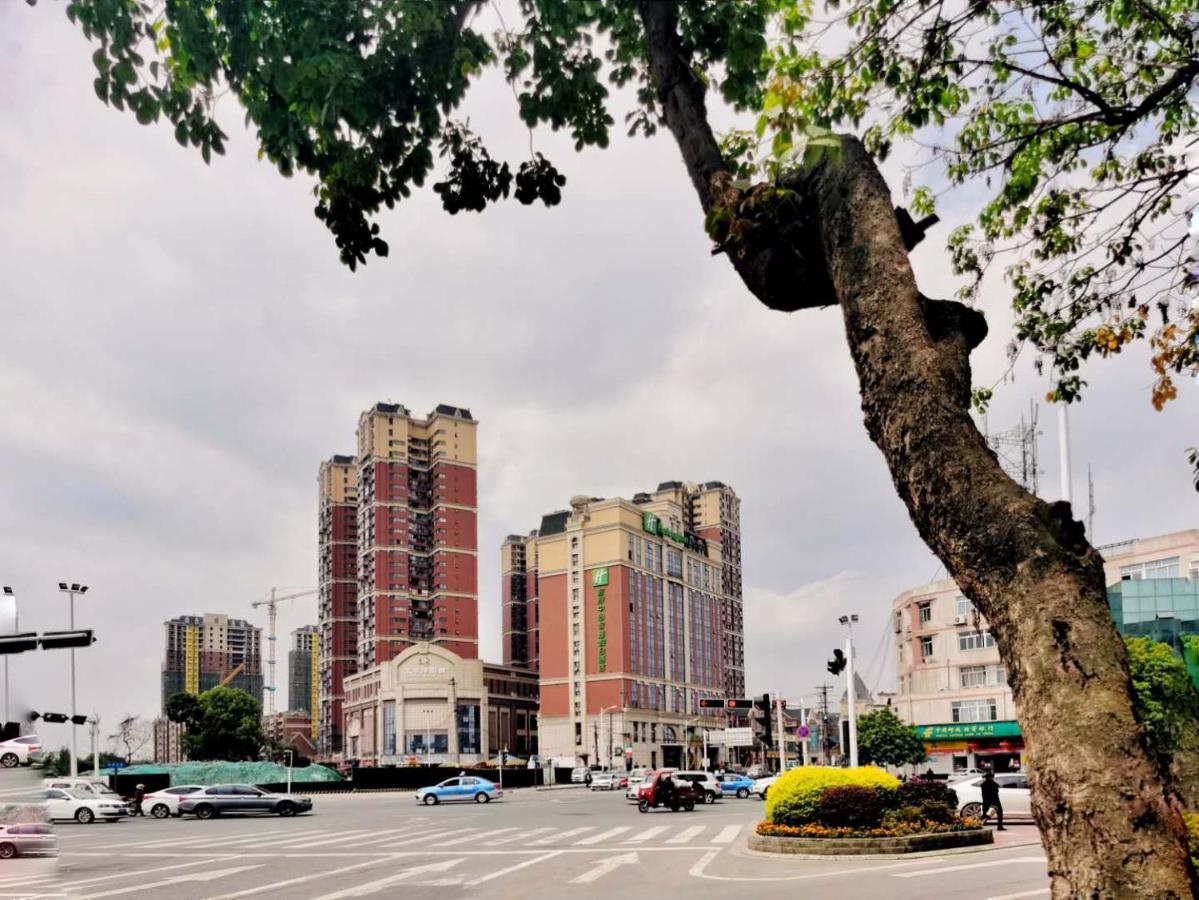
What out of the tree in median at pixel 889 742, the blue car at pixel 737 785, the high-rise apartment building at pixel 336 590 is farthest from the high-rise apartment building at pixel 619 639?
the blue car at pixel 737 785

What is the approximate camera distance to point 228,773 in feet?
217

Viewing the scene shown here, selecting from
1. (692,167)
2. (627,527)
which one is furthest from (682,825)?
(627,527)

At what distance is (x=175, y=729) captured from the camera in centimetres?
19850

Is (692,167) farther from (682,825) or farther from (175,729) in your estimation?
(175,729)

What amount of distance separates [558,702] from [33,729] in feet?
427

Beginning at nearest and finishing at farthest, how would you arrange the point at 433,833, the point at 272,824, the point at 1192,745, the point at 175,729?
the point at 1192,745
the point at 433,833
the point at 272,824
the point at 175,729

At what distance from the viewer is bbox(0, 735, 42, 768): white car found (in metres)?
6.71

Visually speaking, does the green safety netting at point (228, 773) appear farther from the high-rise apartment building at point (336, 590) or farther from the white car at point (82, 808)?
the high-rise apartment building at point (336, 590)

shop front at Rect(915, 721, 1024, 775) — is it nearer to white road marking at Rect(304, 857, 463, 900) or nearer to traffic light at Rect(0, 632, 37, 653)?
white road marking at Rect(304, 857, 463, 900)

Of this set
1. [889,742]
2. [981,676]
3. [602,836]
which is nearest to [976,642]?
[981,676]

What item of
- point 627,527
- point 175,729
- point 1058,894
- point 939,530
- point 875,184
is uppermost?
point 627,527

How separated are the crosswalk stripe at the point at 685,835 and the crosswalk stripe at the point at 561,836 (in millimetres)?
2761

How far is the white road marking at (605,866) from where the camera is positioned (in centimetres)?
1741

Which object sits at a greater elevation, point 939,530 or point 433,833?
point 939,530
